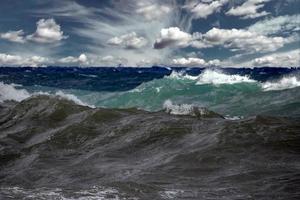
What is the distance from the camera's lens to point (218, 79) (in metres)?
59.8

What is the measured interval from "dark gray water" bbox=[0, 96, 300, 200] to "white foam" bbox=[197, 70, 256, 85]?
4134 centimetres

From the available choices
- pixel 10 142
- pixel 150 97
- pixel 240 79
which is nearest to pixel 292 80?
pixel 240 79

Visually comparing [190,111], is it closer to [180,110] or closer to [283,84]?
[180,110]

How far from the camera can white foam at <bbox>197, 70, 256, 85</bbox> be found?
58.4 metres

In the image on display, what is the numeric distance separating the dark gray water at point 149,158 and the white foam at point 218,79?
41.3 metres

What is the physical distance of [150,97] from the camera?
4884 centimetres

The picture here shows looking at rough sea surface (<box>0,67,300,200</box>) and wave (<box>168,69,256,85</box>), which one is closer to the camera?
rough sea surface (<box>0,67,300,200</box>)

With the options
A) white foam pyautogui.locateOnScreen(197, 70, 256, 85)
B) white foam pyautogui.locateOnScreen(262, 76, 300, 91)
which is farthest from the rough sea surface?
white foam pyautogui.locateOnScreen(197, 70, 256, 85)

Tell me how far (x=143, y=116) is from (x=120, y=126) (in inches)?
61.5

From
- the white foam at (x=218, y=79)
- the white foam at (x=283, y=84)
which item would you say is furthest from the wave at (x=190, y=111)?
the white foam at (x=218, y=79)

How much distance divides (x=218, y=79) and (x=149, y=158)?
49578 millimetres

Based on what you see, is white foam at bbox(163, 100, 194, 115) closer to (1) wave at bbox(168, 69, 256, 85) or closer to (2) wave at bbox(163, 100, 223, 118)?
(2) wave at bbox(163, 100, 223, 118)

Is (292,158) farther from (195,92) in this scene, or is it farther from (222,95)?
(195,92)

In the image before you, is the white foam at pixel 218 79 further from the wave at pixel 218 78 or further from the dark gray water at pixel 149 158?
the dark gray water at pixel 149 158
